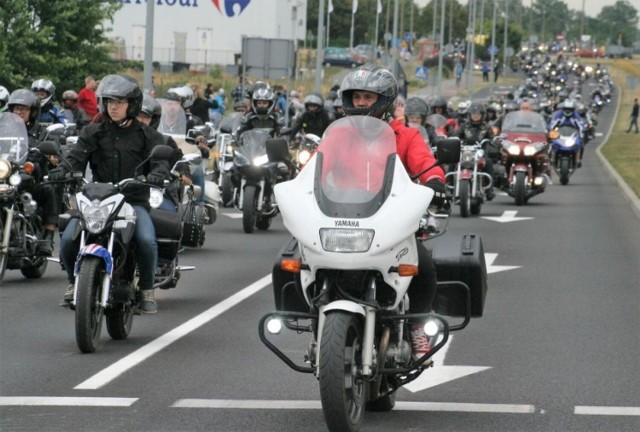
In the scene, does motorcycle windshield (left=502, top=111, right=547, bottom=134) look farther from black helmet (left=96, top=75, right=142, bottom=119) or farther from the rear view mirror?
the rear view mirror

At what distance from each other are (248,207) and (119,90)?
10710 mm

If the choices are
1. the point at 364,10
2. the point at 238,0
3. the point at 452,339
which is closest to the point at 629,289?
the point at 452,339

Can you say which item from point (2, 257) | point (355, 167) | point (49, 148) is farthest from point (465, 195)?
point (355, 167)

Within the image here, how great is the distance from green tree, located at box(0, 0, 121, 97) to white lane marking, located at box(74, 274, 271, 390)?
96.7 feet

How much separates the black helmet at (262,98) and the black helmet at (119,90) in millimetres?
11757

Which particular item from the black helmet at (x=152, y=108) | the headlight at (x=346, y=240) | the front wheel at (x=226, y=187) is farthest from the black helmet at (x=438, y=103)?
the headlight at (x=346, y=240)

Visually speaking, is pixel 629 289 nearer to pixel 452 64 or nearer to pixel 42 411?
pixel 42 411

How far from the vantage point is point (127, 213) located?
11.1m

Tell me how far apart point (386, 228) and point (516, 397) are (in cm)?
179

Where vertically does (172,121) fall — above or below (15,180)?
above

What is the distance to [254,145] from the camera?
2306 centimetres

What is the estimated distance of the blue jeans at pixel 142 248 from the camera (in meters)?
10.9

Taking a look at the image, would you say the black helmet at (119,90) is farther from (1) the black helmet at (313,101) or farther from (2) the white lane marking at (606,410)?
(1) the black helmet at (313,101)

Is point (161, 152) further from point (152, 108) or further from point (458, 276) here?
point (152, 108)
